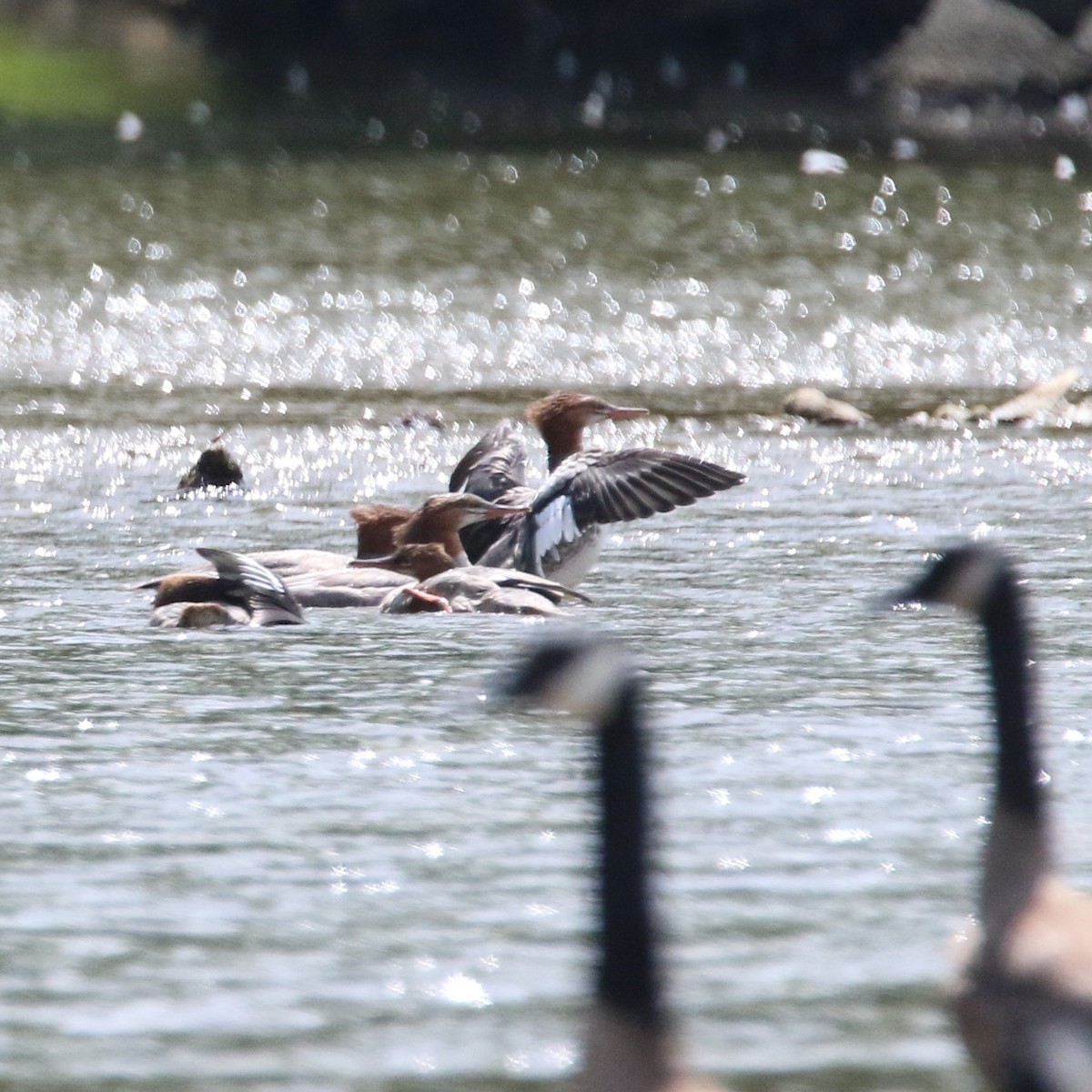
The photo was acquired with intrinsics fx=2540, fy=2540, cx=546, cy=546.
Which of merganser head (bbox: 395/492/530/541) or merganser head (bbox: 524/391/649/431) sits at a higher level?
merganser head (bbox: 524/391/649/431)

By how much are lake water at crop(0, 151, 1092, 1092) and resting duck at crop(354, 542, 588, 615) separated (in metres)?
0.16

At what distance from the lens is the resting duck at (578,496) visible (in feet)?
35.3

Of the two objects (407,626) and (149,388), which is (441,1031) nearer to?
(407,626)

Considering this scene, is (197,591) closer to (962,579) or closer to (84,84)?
(962,579)

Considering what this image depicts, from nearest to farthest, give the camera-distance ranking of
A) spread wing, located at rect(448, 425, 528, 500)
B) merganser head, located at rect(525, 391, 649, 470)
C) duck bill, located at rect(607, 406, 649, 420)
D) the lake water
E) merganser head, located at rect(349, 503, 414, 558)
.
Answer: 1. the lake water
2. merganser head, located at rect(349, 503, 414, 558)
3. spread wing, located at rect(448, 425, 528, 500)
4. duck bill, located at rect(607, 406, 649, 420)
5. merganser head, located at rect(525, 391, 649, 470)

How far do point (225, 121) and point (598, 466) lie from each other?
1864 centimetres

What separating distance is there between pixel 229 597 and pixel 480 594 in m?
1.07

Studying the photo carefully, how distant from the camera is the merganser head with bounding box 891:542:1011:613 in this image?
5504 millimetres

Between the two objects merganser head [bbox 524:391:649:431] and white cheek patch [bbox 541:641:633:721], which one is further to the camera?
merganser head [bbox 524:391:649:431]

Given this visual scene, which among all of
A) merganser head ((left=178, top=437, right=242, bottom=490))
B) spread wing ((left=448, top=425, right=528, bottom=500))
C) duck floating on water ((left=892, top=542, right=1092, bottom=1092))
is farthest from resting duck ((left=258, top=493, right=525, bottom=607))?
duck floating on water ((left=892, top=542, right=1092, bottom=1092))

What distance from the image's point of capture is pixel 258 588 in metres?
10.1

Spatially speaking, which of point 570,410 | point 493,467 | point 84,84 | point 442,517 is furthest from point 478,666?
point 84,84

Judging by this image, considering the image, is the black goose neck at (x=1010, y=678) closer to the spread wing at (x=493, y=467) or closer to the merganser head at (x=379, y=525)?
the merganser head at (x=379, y=525)

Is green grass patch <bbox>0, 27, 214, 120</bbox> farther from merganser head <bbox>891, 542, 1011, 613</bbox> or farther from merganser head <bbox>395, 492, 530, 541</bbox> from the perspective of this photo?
merganser head <bbox>891, 542, 1011, 613</bbox>
